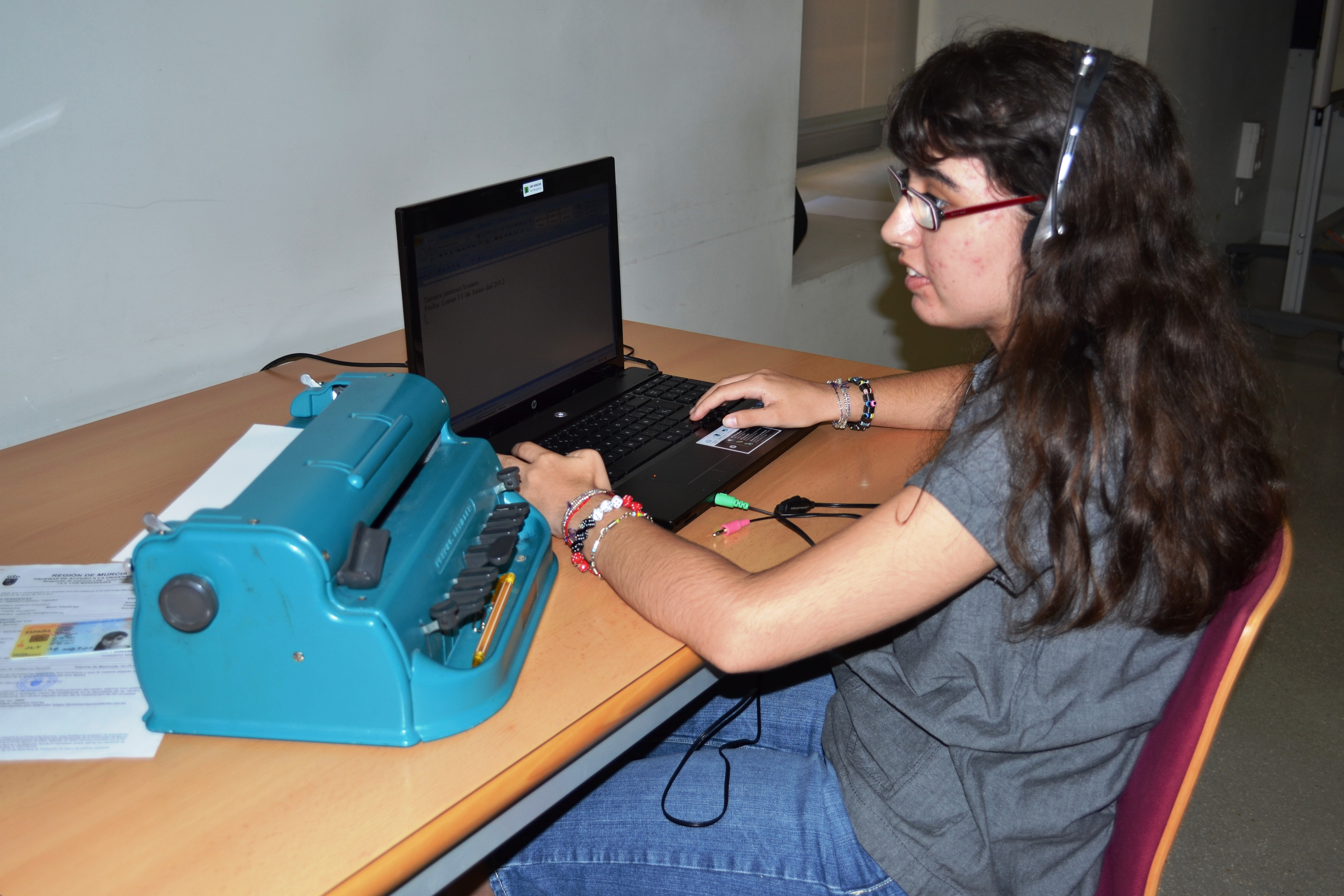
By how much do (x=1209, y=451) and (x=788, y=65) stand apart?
1.83 metres

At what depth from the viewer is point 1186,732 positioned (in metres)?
0.79

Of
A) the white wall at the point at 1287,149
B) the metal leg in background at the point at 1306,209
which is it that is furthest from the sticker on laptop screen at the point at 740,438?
the white wall at the point at 1287,149

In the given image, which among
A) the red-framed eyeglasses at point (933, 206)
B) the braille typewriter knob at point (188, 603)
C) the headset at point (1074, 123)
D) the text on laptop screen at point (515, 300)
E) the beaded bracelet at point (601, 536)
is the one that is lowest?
the beaded bracelet at point (601, 536)

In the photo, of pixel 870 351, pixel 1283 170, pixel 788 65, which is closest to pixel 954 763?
pixel 788 65

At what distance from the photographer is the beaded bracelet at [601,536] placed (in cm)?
98

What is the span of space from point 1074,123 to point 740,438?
0.57 metres

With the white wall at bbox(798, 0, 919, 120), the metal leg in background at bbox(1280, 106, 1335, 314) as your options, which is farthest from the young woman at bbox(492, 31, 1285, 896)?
the metal leg in background at bbox(1280, 106, 1335, 314)

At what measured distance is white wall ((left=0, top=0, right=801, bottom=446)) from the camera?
4.04ft

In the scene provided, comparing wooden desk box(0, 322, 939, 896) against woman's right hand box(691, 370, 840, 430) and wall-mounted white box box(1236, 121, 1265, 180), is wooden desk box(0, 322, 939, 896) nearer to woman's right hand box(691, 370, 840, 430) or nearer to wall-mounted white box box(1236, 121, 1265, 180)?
woman's right hand box(691, 370, 840, 430)

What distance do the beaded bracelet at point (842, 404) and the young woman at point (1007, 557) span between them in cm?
32

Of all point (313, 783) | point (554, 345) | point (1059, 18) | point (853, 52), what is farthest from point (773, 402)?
point (1059, 18)

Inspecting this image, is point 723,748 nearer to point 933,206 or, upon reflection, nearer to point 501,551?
point 501,551

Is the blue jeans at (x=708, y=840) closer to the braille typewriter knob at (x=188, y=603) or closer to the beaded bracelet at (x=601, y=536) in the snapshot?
the beaded bracelet at (x=601, y=536)

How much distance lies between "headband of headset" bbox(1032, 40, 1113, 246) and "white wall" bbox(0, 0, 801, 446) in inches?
27.0
